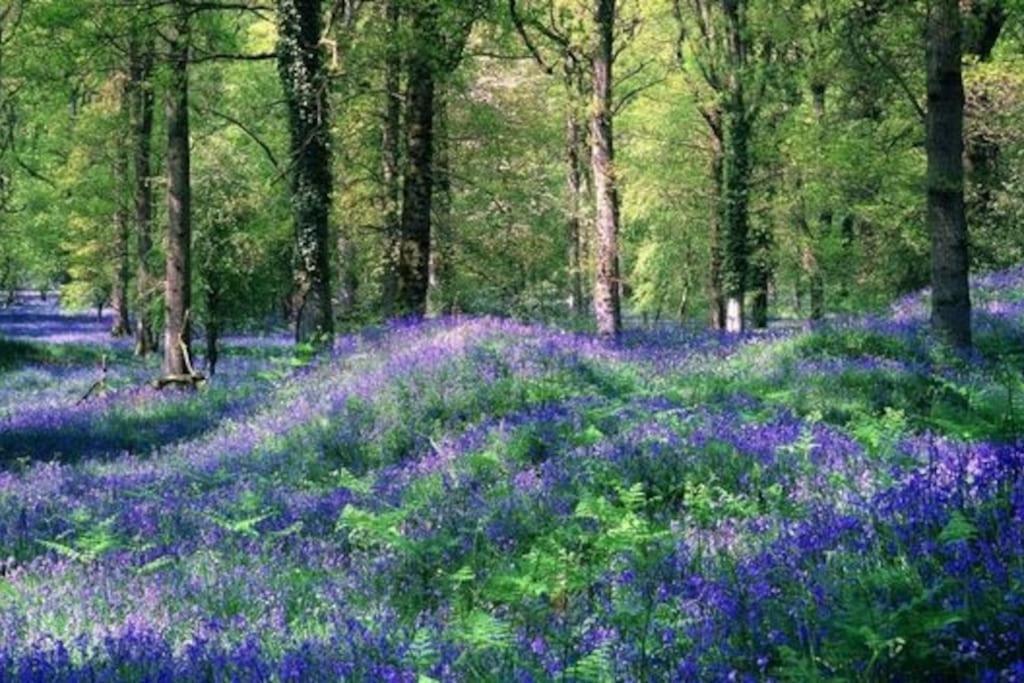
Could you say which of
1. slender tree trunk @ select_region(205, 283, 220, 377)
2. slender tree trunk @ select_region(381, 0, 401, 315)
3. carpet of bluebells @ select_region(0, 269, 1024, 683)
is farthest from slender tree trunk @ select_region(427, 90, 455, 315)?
carpet of bluebells @ select_region(0, 269, 1024, 683)

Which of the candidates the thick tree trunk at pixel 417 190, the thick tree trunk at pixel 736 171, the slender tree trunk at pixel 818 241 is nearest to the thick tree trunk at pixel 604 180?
the thick tree trunk at pixel 417 190

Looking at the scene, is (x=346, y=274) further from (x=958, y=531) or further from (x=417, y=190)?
(x=958, y=531)

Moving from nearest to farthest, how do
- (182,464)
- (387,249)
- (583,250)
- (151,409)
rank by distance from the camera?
(182,464) → (151,409) → (387,249) → (583,250)

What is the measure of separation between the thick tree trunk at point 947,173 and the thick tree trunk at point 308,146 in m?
7.67

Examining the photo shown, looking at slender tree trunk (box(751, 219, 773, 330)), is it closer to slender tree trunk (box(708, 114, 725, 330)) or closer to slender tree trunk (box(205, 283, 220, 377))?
slender tree trunk (box(708, 114, 725, 330))

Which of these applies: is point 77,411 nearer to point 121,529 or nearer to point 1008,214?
point 121,529

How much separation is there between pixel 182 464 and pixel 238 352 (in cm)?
2360

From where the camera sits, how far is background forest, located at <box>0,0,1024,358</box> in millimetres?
14320

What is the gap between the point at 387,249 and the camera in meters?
21.4

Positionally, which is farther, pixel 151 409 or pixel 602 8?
pixel 602 8

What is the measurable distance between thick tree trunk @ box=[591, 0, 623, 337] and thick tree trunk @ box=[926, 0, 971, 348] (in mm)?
5669

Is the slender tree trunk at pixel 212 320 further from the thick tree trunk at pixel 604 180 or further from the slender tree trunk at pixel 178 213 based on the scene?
the thick tree trunk at pixel 604 180

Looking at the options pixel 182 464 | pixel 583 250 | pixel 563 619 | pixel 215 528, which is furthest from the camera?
pixel 583 250

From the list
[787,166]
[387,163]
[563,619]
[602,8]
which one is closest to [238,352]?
[387,163]
